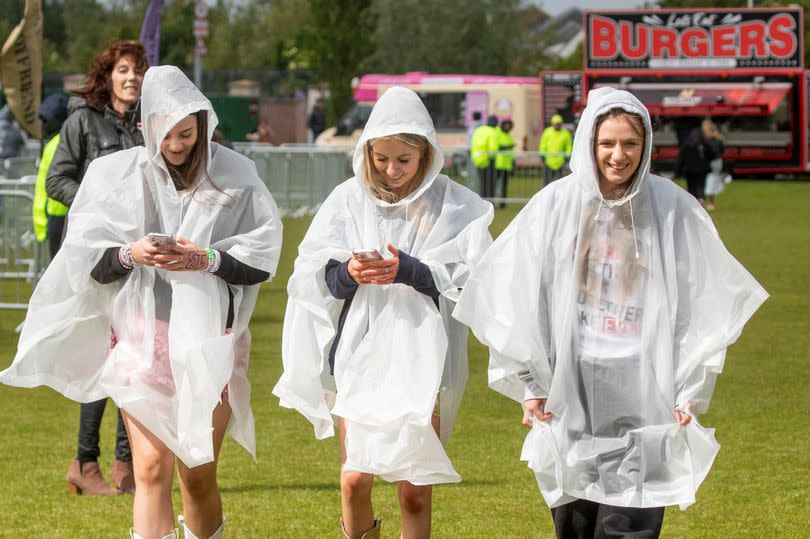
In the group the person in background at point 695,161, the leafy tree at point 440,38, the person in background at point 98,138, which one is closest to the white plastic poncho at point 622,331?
the person in background at point 98,138

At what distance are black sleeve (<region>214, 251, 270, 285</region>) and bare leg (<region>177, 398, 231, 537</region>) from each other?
424 mm

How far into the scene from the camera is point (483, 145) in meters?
28.6

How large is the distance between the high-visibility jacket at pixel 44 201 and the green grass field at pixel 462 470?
1.07m

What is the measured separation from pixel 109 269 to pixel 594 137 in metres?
1.69

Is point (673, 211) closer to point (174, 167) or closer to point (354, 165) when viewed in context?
point (354, 165)

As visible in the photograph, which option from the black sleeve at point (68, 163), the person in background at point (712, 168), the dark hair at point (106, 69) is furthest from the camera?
the person in background at point (712, 168)

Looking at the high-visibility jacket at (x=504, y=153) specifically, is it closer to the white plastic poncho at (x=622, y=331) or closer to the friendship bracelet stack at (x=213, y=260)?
the friendship bracelet stack at (x=213, y=260)

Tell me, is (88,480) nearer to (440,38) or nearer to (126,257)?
(126,257)

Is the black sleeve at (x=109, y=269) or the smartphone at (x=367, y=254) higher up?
the smartphone at (x=367, y=254)

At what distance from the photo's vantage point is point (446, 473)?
18.2 ft

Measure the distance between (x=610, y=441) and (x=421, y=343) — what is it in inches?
31.1

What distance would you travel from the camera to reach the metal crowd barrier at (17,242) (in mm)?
14250

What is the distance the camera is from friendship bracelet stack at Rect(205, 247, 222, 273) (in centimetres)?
550

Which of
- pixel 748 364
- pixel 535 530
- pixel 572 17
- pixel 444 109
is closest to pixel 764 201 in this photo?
pixel 444 109
